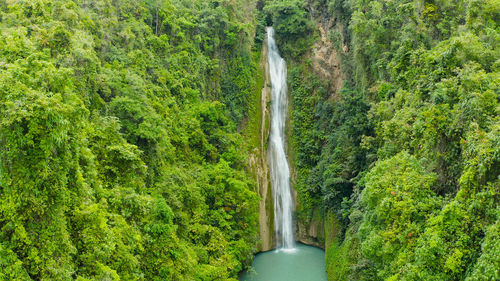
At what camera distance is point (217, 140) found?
2156 cm

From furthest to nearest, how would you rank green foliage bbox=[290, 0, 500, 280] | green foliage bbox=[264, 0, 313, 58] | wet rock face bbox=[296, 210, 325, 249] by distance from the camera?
green foliage bbox=[264, 0, 313, 58] < wet rock face bbox=[296, 210, 325, 249] < green foliage bbox=[290, 0, 500, 280]

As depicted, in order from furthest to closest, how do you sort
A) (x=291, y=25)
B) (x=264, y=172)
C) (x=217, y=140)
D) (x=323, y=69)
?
(x=291, y=25) → (x=323, y=69) → (x=264, y=172) → (x=217, y=140)

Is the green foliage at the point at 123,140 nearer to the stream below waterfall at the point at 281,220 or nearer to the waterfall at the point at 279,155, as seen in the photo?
the stream below waterfall at the point at 281,220

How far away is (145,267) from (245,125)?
1582cm

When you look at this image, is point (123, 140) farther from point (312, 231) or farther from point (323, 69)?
point (323, 69)

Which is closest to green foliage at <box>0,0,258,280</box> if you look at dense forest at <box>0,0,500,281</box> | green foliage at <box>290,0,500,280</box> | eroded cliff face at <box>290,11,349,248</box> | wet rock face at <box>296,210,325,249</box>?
dense forest at <box>0,0,500,281</box>

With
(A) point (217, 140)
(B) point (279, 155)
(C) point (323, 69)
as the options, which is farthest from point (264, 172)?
(C) point (323, 69)

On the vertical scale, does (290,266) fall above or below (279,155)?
below

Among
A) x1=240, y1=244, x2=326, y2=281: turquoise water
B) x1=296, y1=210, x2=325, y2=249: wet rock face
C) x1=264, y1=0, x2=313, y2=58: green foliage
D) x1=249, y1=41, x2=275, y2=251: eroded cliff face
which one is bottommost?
x1=240, y1=244, x2=326, y2=281: turquoise water

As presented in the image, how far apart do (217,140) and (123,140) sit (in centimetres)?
890

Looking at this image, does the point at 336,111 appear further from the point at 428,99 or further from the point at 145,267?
the point at 145,267

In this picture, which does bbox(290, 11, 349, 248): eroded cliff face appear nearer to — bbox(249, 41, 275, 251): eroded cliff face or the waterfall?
the waterfall

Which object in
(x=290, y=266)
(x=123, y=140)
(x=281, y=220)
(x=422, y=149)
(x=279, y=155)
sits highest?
(x=422, y=149)

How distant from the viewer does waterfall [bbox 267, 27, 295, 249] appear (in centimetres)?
2462
